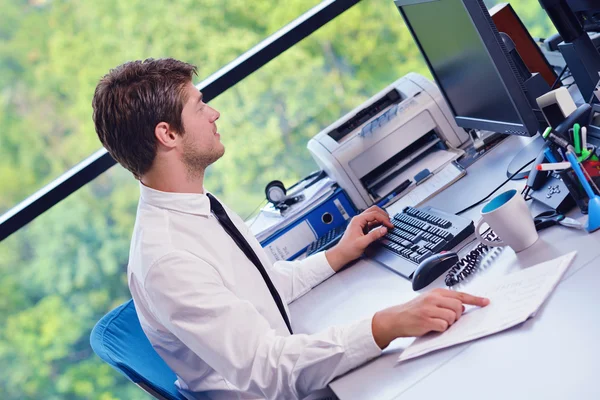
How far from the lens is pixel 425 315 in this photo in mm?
1251

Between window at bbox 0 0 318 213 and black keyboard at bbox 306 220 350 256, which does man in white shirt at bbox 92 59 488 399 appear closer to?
black keyboard at bbox 306 220 350 256

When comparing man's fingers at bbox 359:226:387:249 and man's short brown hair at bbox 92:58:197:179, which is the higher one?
man's short brown hair at bbox 92:58:197:179

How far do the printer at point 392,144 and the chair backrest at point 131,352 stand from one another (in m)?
0.82

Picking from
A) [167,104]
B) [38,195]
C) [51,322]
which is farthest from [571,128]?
[51,322]

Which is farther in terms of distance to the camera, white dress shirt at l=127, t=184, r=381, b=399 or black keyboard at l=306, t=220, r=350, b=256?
black keyboard at l=306, t=220, r=350, b=256

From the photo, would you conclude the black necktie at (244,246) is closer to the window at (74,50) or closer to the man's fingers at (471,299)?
the man's fingers at (471,299)

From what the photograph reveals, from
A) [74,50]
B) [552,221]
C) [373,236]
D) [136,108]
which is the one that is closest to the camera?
[552,221]

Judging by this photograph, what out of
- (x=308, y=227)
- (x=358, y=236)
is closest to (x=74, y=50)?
(x=308, y=227)

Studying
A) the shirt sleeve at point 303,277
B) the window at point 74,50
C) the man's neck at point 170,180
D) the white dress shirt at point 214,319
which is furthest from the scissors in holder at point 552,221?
the window at point 74,50

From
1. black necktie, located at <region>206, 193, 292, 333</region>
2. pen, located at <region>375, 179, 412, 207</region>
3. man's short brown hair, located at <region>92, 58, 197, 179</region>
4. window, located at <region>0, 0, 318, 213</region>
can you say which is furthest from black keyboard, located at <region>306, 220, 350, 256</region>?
window, located at <region>0, 0, 318, 213</region>

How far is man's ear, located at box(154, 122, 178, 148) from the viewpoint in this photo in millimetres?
1598

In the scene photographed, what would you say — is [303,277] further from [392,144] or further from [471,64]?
[471,64]

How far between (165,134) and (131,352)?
53 cm

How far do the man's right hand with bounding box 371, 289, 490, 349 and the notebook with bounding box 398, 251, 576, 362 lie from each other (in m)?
0.02
